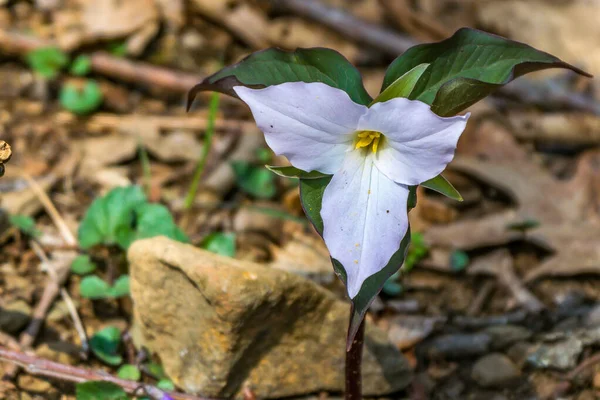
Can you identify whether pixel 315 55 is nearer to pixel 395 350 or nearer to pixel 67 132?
pixel 395 350

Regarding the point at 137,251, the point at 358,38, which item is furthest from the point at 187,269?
the point at 358,38

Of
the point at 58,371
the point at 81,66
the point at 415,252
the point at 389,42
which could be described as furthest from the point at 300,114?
the point at 389,42

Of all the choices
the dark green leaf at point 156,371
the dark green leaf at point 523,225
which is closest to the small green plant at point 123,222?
the dark green leaf at point 156,371

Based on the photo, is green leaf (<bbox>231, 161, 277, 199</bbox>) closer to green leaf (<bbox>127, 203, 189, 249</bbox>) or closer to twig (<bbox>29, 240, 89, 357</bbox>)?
green leaf (<bbox>127, 203, 189, 249</bbox>)

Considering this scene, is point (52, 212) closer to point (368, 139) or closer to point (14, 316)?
point (14, 316)

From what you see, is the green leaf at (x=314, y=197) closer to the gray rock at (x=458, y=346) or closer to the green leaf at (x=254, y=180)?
the gray rock at (x=458, y=346)

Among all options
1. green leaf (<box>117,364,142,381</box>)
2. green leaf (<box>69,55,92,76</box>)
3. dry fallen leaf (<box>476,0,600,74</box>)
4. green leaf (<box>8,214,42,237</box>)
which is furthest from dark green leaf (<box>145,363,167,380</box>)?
dry fallen leaf (<box>476,0,600,74</box>)

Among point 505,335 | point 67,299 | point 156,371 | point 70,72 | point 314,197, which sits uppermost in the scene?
point 314,197
